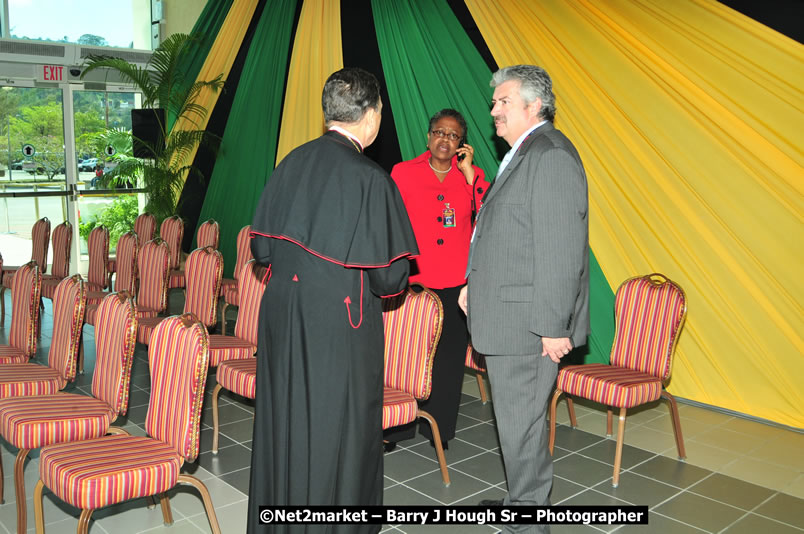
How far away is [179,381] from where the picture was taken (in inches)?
109

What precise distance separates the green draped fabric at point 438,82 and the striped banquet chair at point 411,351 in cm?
204

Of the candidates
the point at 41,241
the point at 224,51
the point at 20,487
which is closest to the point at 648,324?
the point at 20,487

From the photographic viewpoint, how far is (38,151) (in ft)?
31.7

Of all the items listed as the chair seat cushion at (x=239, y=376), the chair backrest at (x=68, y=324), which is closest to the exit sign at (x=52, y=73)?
the chair backrest at (x=68, y=324)

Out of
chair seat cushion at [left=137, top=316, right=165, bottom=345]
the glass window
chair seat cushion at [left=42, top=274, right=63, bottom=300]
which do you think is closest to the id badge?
chair seat cushion at [left=137, top=316, right=165, bottom=345]

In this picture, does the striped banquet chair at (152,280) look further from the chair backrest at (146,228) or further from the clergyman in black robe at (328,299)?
the clergyman in black robe at (328,299)

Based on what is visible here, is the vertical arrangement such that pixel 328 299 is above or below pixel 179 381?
above

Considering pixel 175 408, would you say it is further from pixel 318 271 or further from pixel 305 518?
pixel 318 271

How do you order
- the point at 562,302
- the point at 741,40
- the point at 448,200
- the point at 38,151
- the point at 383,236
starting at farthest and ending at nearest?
the point at 38,151
the point at 741,40
the point at 448,200
the point at 562,302
the point at 383,236

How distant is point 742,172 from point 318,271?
3185mm

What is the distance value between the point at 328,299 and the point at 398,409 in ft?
3.89

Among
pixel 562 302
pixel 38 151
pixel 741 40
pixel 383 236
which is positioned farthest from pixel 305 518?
pixel 38 151

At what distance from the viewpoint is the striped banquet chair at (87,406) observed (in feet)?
9.91

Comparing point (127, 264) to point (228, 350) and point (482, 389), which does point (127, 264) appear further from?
point (482, 389)
